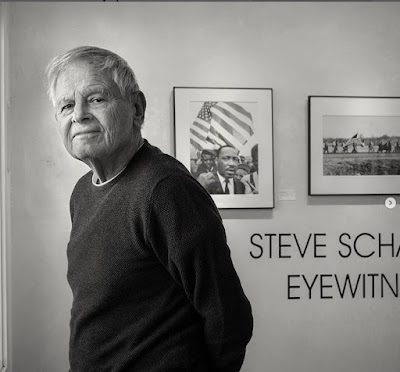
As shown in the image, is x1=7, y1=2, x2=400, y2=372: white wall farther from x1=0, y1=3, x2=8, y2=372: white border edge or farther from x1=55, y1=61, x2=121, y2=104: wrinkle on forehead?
x1=55, y1=61, x2=121, y2=104: wrinkle on forehead

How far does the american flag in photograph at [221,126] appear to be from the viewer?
3.04 meters

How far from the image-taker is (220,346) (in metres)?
1.15

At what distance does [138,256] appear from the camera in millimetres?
1109

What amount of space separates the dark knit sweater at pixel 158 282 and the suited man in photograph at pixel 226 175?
6.15 feet

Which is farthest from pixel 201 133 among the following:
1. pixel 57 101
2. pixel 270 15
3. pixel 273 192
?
pixel 57 101

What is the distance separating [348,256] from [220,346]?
85.9 inches

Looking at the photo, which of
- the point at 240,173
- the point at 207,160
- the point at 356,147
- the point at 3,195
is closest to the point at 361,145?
the point at 356,147

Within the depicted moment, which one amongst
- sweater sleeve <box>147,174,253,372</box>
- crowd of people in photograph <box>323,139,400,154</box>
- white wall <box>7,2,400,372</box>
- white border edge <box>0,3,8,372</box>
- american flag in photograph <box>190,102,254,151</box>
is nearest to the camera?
sweater sleeve <box>147,174,253,372</box>

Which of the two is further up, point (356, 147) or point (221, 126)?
point (221, 126)

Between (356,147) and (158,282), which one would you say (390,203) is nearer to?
(356,147)

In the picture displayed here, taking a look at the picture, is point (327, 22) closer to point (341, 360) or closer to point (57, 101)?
point (341, 360)

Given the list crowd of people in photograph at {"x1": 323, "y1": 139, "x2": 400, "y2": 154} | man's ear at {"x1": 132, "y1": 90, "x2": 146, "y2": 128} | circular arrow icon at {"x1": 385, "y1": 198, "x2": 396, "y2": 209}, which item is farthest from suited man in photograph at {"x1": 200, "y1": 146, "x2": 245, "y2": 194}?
man's ear at {"x1": 132, "y1": 90, "x2": 146, "y2": 128}

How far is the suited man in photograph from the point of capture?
306 cm

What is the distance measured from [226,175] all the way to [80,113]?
197 centimetres
